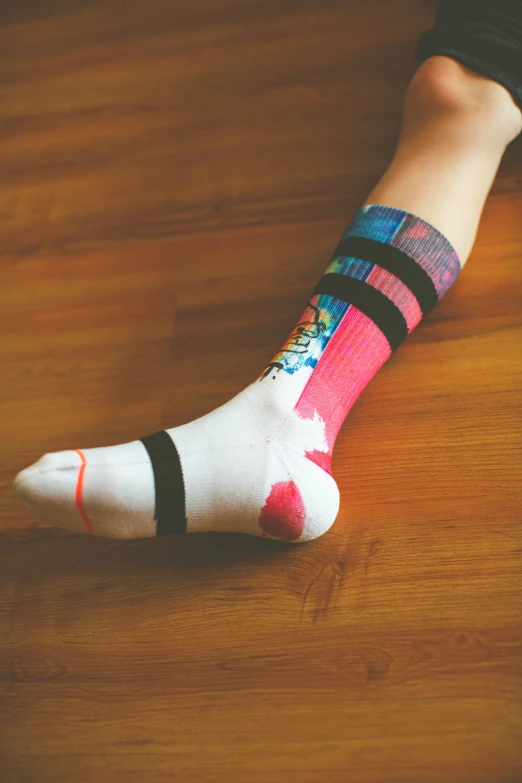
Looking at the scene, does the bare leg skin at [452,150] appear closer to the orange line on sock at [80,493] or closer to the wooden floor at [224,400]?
the wooden floor at [224,400]

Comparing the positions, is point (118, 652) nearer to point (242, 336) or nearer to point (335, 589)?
point (335, 589)

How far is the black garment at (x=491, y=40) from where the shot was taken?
30.1 inches

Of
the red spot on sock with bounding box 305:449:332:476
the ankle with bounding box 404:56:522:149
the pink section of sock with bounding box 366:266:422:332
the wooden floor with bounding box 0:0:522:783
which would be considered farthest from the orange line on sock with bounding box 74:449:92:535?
the ankle with bounding box 404:56:522:149

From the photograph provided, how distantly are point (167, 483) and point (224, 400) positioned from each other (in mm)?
199

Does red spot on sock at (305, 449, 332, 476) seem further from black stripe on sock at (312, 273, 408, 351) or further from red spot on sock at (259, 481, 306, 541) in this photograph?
black stripe on sock at (312, 273, 408, 351)

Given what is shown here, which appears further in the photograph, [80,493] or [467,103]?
[467,103]

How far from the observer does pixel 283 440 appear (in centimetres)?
69

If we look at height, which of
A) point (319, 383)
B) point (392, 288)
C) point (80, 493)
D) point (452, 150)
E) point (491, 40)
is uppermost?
point (491, 40)

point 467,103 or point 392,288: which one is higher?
point 467,103

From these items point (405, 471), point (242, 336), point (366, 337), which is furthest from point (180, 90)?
point (405, 471)

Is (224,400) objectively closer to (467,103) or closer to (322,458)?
(322,458)

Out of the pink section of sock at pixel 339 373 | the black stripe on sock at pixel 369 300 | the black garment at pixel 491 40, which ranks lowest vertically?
the pink section of sock at pixel 339 373

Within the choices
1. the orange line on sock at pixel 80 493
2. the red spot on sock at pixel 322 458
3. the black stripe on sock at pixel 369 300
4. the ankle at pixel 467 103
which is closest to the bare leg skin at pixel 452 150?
the ankle at pixel 467 103

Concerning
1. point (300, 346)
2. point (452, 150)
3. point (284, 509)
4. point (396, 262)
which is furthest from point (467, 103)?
point (284, 509)
